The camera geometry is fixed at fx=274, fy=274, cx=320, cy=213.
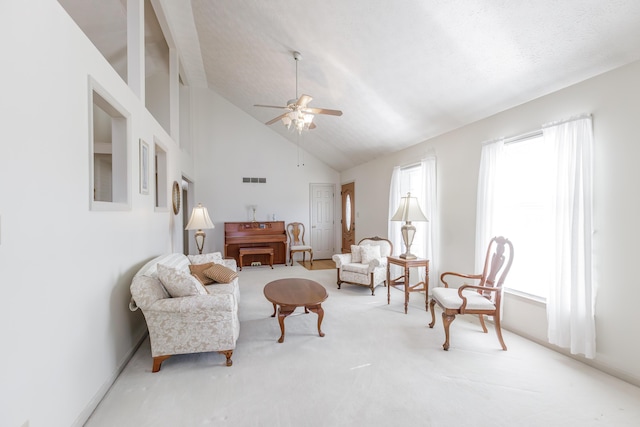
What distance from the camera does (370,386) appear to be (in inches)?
80.6

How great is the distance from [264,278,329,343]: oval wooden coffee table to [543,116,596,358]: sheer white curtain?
2138 mm

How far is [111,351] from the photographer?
2.12 metres

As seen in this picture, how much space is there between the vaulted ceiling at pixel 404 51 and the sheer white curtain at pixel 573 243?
Result: 1.91 ft

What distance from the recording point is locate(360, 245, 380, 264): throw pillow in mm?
4602

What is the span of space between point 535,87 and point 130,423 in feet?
13.7

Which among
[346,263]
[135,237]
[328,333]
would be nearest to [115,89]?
[135,237]

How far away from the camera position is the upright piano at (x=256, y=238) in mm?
6238

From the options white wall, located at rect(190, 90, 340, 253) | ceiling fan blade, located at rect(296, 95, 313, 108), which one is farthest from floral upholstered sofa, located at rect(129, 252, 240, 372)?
white wall, located at rect(190, 90, 340, 253)

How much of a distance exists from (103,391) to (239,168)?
212 inches

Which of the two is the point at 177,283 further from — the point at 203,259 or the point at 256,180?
the point at 256,180

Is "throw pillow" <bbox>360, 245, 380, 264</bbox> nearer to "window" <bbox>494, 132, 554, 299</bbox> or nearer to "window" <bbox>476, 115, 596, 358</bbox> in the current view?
"window" <bbox>476, 115, 596, 358</bbox>

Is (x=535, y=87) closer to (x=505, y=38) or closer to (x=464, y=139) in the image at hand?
(x=505, y=38)

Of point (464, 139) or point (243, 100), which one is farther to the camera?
point (243, 100)

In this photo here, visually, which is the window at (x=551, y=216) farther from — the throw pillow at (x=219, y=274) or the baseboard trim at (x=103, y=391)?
the baseboard trim at (x=103, y=391)
